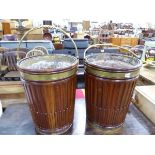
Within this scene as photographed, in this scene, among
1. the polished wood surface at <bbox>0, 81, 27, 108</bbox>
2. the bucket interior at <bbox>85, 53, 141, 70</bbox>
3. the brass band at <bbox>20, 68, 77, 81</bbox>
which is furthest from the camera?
the polished wood surface at <bbox>0, 81, 27, 108</bbox>

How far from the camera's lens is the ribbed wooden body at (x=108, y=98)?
70cm

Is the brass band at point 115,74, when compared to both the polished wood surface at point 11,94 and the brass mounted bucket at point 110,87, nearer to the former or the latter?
the brass mounted bucket at point 110,87

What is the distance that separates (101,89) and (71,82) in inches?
4.9

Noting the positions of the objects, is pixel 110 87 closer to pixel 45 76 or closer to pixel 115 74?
pixel 115 74

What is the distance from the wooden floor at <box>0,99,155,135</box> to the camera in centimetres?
79

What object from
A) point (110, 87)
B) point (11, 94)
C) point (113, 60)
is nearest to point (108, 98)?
point (110, 87)

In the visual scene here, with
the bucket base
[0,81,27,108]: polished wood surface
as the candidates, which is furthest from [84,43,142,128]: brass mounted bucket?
[0,81,27,108]: polished wood surface

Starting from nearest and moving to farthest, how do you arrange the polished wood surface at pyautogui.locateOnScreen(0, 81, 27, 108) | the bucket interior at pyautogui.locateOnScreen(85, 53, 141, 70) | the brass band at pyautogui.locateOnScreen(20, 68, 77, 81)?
the brass band at pyautogui.locateOnScreen(20, 68, 77, 81), the bucket interior at pyautogui.locateOnScreen(85, 53, 141, 70), the polished wood surface at pyautogui.locateOnScreen(0, 81, 27, 108)

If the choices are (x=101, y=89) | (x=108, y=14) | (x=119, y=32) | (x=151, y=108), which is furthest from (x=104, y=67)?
(x=119, y=32)

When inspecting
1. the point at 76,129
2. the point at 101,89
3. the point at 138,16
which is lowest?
the point at 76,129

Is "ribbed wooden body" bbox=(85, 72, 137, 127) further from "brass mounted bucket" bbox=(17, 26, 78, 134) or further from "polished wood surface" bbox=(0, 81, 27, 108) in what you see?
"polished wood surface" bbox=(0, 81, 27, 108)
